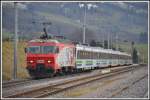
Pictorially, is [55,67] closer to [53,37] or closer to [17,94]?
[53,37]

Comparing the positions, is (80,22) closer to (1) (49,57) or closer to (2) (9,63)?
(2) (9,63)

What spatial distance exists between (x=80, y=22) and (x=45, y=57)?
146ft

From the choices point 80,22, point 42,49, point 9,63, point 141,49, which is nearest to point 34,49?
point 42,49

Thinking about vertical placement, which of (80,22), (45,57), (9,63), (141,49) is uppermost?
(80,22)

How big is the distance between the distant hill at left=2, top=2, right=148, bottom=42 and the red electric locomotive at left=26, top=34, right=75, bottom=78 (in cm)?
3510

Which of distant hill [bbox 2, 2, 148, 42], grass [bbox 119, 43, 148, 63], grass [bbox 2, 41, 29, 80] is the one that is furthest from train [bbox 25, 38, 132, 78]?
grass [bbox 119, 43, 148, 63]

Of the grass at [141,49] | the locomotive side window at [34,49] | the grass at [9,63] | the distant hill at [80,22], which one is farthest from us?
the grass at [141,49]

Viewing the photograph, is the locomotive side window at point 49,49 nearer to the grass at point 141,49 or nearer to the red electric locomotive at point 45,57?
the red electric locomotive at point 45,57

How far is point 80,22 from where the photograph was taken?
2854 inches

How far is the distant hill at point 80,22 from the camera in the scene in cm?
7712

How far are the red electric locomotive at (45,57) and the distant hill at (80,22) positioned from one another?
115 ft

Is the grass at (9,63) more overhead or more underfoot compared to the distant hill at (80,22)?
more underfoot

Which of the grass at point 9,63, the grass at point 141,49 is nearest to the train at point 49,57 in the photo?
the grass at point 9,63

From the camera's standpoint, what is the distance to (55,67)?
2814 cm
